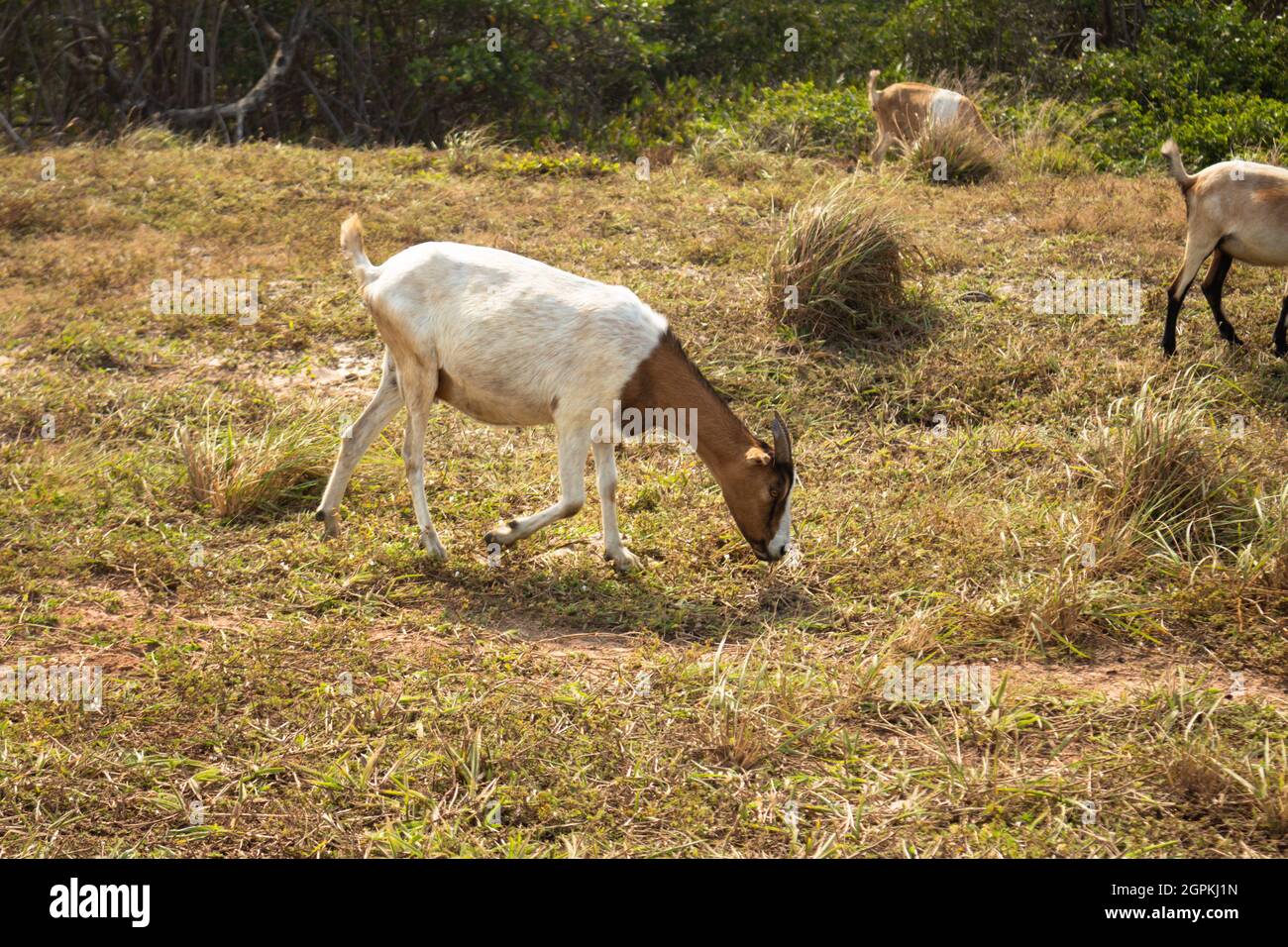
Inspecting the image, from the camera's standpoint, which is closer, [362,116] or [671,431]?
[671,431]

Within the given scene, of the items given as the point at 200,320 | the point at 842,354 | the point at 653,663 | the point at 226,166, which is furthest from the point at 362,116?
the point at 653,663

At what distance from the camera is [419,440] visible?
236 inches

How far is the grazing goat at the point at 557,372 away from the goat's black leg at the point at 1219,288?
401 centimetres

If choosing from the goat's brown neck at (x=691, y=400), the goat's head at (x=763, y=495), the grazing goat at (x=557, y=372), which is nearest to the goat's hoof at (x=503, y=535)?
the grazing goat at (x=557, y=372)

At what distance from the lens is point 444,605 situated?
18.3ft

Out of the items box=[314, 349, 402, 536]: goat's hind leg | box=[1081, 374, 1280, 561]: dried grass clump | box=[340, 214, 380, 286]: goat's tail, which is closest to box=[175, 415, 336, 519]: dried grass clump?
box=[314, 349, 402, 536]: goat's hind leg

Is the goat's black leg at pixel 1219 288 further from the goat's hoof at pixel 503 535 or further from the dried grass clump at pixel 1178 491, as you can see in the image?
the goat's hoof at pixel 503 535

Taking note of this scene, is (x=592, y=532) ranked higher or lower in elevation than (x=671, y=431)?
lower

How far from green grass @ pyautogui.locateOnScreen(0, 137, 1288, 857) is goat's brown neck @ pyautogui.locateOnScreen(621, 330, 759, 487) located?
22.0 inches

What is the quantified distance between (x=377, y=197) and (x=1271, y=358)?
23.0ft

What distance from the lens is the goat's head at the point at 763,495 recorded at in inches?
225

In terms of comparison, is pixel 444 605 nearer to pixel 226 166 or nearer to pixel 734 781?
pixel 734 781

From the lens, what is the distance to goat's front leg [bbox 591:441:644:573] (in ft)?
19.3

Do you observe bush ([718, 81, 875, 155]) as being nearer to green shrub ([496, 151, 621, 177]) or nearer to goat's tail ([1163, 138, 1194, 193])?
green shrub ([496, 151, 621, 177])
